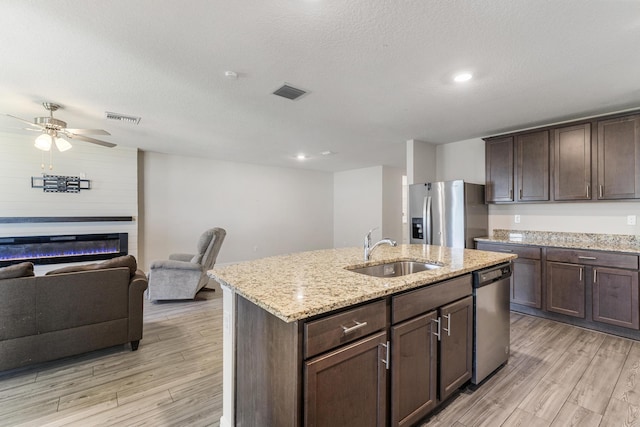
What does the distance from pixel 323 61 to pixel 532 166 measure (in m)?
3.21

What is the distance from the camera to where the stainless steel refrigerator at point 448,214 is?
3.96 metres

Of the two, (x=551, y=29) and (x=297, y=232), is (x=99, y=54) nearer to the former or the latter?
(x=551, y=29)

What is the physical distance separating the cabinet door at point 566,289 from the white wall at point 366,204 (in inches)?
163

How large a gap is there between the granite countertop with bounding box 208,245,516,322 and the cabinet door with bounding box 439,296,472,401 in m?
0.26

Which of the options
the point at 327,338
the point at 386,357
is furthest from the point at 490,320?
the point at 327,338

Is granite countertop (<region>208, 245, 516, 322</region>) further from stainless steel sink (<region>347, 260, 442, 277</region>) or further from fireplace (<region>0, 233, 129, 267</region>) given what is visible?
fireplace (<region>0, 233, 129, 267</region>)

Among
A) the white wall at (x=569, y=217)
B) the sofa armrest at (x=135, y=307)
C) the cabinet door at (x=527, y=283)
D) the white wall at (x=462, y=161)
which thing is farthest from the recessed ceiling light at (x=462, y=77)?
the sofa armrest at (x=135, y=307)

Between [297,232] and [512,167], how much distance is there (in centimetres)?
531

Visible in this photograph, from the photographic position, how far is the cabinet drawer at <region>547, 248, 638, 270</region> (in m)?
2.90

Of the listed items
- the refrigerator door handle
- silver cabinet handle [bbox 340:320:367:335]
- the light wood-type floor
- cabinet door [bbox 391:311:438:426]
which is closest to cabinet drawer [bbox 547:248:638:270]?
the light wood-type floor

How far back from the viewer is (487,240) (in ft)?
12.6

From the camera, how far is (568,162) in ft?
11.4

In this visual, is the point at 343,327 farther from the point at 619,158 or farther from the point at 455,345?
the point at 619,158

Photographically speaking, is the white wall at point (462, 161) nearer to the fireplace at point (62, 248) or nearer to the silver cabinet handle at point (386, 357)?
the silver cabinet handle at point (386, 357)
